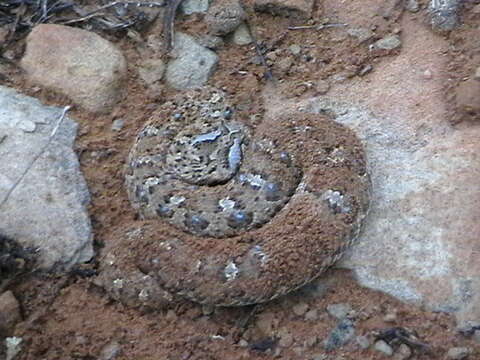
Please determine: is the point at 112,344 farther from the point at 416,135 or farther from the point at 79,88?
the point at 416,135

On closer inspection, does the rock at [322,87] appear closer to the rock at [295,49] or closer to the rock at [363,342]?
the rock at [295,49]

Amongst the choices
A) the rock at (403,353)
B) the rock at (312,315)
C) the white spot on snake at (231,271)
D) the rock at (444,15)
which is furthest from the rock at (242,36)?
the rock at (403,353)

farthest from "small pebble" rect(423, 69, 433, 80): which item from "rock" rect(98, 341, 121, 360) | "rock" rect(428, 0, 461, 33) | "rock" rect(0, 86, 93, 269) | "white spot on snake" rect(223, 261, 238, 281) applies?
"rock" rect(98, 341, 121, 360)

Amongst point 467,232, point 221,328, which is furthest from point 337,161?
point 221,328

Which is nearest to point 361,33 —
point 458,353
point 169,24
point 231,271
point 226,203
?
point 169,24

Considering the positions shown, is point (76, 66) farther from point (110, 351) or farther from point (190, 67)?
point (110, 351)

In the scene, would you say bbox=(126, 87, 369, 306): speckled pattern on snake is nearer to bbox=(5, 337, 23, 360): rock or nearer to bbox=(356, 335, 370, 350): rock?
bbox=(356, 335, 370, 350): rock
